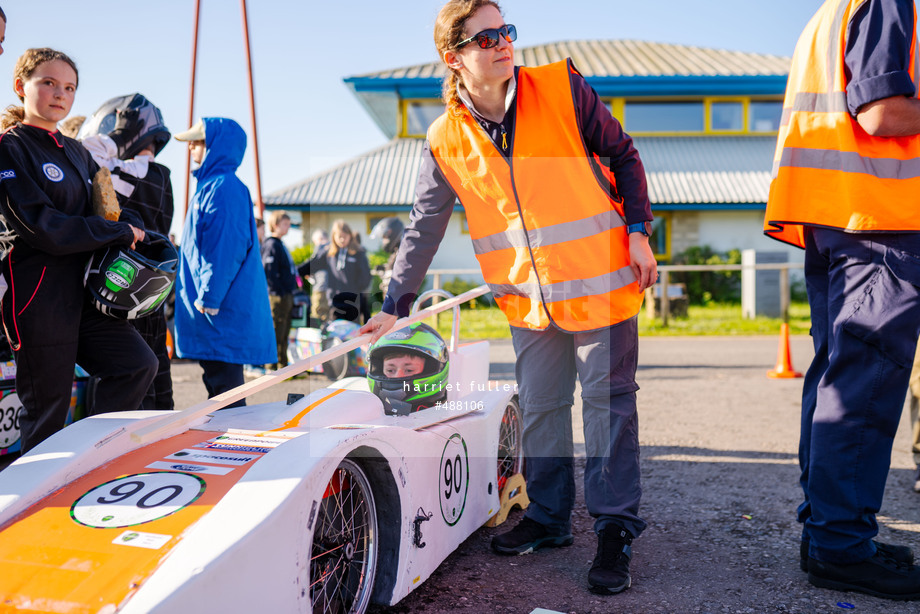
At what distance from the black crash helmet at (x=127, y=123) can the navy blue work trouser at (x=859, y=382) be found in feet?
11.6

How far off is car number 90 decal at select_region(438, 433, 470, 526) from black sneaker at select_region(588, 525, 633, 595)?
543 millimetres

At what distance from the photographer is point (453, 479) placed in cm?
264

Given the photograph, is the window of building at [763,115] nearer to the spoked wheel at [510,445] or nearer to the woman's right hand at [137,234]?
the spoked wheel at [510,445]

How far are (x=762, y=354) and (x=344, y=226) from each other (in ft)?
20.0

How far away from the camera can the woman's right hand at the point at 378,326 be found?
8.98ft

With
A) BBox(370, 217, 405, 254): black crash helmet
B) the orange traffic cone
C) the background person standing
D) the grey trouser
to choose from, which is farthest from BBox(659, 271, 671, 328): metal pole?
the grey trouser

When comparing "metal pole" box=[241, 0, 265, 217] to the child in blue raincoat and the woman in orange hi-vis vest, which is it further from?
the woman in orange hi-vis vest

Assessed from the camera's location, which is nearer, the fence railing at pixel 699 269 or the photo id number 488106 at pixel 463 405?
the photo id number 488106 at pixel 463 405

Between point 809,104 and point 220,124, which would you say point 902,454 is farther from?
point 220,124

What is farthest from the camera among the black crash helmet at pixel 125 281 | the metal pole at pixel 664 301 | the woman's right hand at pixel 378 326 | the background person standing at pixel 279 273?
the metal pole at pixel 664 301

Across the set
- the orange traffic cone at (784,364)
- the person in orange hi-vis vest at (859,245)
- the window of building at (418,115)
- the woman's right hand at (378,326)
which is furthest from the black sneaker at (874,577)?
the window of building at (418,115)

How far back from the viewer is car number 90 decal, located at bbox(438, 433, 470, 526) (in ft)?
8.34

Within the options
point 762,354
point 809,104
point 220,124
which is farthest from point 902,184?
point 762,354

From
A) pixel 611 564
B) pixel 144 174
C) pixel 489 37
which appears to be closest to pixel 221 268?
pixel 144 174
